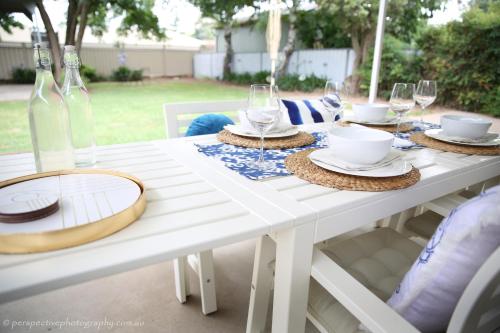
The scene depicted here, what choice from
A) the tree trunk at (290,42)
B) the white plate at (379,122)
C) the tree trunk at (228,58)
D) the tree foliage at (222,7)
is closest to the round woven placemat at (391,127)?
the white plate at (379,122)

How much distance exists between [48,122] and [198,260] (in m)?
0.73

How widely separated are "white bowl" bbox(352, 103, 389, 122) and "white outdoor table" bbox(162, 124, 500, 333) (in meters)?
0.59

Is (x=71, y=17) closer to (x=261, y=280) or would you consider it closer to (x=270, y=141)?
(x=270, y=141)

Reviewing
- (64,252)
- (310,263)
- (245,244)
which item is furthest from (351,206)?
(245,244)

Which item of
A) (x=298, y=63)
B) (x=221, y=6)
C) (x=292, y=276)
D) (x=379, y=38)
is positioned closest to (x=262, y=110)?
(x=292, y=276)

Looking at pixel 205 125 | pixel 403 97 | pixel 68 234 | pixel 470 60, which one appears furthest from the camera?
pixel 470 60

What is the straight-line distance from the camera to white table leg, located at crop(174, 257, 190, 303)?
1.24 meters

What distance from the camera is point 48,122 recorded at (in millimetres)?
700

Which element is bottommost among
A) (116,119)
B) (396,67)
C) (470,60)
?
(116,119)

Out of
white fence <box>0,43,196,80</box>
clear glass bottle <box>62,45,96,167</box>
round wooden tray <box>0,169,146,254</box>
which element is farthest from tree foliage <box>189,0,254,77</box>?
round wooden tray <box>0,169,146,254</box>

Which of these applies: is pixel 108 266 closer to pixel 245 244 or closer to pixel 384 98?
pixel 245 244

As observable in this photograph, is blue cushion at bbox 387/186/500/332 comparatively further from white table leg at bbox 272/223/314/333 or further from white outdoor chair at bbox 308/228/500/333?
white table leg at bbox 272/223/314/333

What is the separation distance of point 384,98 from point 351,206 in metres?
6.59

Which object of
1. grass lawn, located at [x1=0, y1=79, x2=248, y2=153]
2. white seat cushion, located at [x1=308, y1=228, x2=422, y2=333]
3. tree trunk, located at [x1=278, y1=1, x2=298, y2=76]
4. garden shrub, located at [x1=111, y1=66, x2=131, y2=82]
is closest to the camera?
white seat cushion, located at [x1=308, y1=228, x2=422, y2=333]
